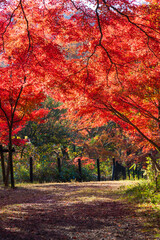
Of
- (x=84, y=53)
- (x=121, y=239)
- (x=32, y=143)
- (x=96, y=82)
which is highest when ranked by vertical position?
(x=84, y=53)

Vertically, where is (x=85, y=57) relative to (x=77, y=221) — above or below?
above

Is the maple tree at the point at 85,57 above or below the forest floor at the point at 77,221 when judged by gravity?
above

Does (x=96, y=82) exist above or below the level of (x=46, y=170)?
above

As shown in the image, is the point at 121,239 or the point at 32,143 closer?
the point at 121,239

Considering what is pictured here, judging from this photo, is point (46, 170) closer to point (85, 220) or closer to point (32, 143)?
point (32, 143)

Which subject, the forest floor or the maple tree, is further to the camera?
the maple tree

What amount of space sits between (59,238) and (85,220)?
1101 mm

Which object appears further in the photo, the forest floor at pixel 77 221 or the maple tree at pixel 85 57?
the maple tree at pixel 85 57

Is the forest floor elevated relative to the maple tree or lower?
lower

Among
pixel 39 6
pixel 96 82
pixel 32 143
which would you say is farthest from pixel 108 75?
pixel 32 143

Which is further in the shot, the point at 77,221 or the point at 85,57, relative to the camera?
the point at 85,57

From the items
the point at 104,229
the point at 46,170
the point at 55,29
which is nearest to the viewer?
the point at 104,229

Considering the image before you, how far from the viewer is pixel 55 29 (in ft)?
22.4

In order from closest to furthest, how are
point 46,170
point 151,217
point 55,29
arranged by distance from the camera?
point 151,217 → point 55,29 → point 46,170
